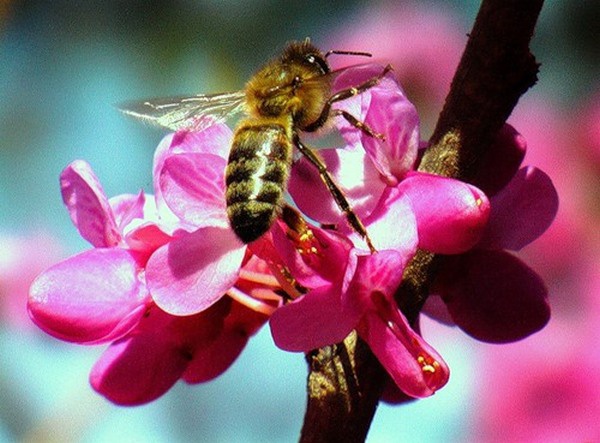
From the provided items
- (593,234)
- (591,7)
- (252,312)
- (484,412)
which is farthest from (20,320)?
(252,312)

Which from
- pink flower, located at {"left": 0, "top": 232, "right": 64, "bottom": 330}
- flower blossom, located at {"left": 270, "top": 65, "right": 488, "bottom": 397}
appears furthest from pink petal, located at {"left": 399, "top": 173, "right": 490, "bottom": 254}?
pink flower, located at {"left": 0, "top": 232, "right": 64, "bottom": 330}

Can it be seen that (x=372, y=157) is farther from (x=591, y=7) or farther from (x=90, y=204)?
(x=591, y=7)

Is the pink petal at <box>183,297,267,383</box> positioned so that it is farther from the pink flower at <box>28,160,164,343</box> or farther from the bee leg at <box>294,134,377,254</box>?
the bee leg at <box>294,134,377,254</box>

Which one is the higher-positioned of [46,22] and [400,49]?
[400,49]

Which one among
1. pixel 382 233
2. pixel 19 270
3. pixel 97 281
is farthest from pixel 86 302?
pixel 19 270

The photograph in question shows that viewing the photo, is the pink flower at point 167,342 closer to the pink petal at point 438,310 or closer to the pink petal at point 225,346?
the pink petal at point 225,346

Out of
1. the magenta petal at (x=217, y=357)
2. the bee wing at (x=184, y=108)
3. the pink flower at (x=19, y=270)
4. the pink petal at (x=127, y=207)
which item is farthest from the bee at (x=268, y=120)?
the pink flower at (x=19, y=270)
